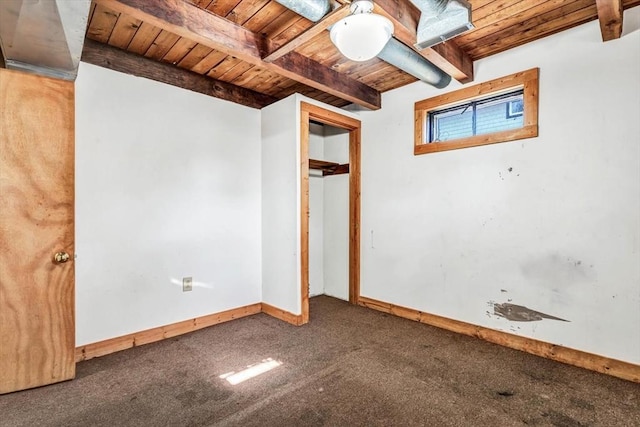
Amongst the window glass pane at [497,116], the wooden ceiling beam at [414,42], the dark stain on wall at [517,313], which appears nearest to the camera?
the wooden ceiling beam at [414,42]

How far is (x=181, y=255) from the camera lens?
2.97 meters

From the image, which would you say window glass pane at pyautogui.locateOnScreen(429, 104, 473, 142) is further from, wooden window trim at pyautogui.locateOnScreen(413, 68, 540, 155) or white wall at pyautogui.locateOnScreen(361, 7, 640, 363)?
white wall at pyautogui.locateOnScreen(361, 7, 640, 363)

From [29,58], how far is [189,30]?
0.97 meters

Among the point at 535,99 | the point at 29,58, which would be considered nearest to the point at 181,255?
the point at 29,58

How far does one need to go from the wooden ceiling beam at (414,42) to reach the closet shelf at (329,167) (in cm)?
169

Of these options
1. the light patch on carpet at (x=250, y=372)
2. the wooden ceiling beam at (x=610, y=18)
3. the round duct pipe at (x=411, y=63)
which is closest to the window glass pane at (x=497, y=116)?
the round duct pipe at (x=411, y=63)

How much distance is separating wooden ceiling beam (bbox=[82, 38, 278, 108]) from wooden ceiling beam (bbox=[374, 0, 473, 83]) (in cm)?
192

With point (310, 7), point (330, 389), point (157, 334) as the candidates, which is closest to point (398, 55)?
point (310, 7)

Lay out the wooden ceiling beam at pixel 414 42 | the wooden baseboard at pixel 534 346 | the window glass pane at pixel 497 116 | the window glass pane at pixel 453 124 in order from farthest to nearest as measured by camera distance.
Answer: the window glass pane at pixel 453 124 < the window glass pane at pixel 497 116 < the wooden baseboard at pixel 534 346 < the wooden ceiling beam at pixel 414 42

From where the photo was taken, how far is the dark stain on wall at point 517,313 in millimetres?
2537

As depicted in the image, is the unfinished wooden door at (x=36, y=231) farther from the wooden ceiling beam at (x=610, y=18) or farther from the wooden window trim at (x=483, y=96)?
the wooden ceiling beam at (x=610, y=18)

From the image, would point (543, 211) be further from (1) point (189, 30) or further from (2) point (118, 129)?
(2) point (118, 129)

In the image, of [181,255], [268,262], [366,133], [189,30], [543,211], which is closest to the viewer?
[189,30]

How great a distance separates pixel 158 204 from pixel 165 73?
4.04 ft
